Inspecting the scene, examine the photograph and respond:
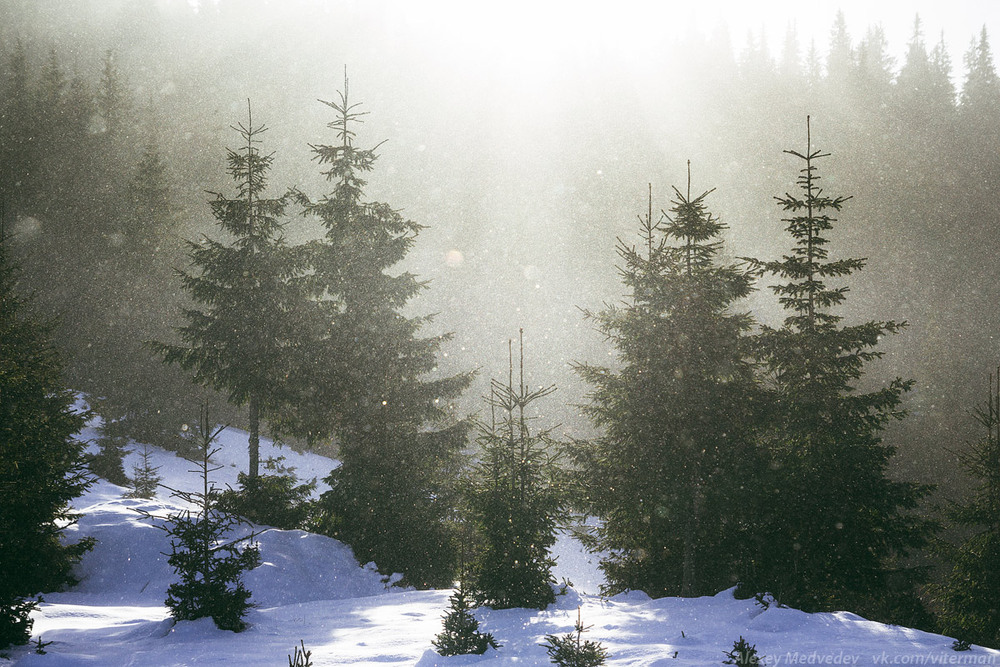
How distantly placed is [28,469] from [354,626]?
676cm

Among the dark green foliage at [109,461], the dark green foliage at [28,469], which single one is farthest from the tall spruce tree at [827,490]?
the dark green foliage at [109,461]

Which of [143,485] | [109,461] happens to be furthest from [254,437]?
[109,461]

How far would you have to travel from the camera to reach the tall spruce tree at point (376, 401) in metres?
15.8

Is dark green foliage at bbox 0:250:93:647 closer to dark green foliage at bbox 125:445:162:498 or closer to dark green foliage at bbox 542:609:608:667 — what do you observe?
dark green foliage at bbox 125:445:162:498

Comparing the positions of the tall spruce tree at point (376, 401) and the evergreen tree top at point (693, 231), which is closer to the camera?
the evergreen tree top at point (693, 231)

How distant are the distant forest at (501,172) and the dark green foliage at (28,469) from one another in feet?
69.3

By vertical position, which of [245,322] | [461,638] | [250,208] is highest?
[250,208]

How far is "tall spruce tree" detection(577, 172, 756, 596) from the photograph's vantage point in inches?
456

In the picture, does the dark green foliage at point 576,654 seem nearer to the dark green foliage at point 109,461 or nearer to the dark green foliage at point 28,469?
the dark green foliage at point 28,469

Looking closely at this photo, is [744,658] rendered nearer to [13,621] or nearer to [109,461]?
[13,621]

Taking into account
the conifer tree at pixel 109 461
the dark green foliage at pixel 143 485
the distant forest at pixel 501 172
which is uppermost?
the distant forest at pixel 501 172

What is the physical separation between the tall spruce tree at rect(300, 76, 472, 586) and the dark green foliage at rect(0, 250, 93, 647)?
6.04 meters

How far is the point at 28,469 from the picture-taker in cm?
1053

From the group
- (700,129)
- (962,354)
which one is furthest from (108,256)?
(700,129)
